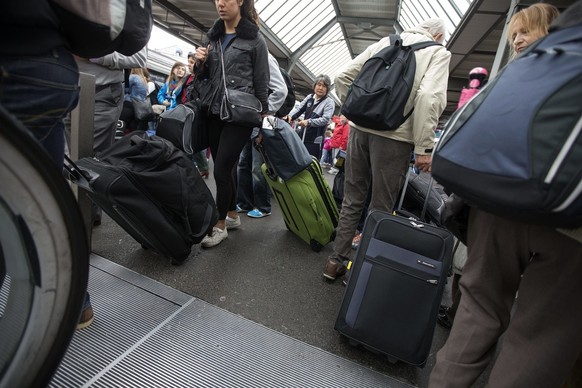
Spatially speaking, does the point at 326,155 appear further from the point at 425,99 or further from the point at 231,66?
the point at 425,99

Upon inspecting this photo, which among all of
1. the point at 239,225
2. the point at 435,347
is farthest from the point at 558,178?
the point at 239,225

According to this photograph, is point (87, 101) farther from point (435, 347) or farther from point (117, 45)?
point (435, 347)

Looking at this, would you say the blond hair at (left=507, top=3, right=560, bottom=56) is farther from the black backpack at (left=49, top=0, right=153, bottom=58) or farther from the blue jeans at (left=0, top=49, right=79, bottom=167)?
the blue jeans at (left=0, top=49, right=79, bottom=167)

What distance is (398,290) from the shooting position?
4.11ft

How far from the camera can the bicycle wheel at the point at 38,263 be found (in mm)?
499

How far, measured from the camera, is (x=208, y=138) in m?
2.09

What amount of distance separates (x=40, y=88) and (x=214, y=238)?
1.49 m

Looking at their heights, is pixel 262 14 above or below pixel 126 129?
above

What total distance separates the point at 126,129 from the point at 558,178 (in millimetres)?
3928

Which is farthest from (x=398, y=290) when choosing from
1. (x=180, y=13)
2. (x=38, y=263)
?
(x=180, y=13)

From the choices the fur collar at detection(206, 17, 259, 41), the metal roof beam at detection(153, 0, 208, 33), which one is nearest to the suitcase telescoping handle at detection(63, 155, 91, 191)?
the fur collar at detection(206, 17, 259, 41)

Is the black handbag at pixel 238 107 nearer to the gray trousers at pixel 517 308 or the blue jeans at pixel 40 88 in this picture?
the blue jeans at pixel 40 88

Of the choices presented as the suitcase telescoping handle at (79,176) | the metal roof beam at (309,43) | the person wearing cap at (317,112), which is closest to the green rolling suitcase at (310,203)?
the suitcase telescoping handle at (79,176)

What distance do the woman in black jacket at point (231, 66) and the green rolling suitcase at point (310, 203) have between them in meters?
0.37
